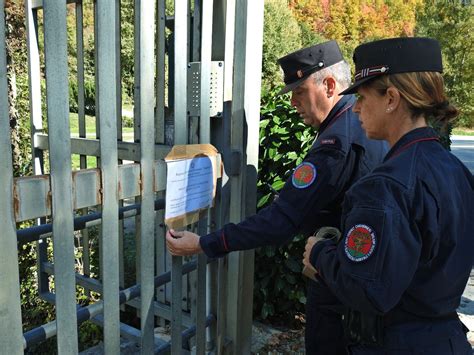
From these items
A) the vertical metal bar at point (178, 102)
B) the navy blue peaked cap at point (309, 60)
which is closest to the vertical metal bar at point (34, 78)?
the vertical metal bar at point (178, 102)

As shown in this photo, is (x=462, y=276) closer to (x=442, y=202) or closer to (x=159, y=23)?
(x=442, y=202)

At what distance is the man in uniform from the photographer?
6.48 ft

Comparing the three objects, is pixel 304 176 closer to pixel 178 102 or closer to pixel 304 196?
pixel 304 196

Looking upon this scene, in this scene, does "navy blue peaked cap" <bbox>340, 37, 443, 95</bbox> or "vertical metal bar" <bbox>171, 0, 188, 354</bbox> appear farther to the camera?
"vertical metal bar" <bbox>171, 0, 188, 354</bbox>

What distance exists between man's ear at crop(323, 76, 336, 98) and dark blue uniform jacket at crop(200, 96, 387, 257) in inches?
9.0

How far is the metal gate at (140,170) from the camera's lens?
132 cm

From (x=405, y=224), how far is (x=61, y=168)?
99 cm

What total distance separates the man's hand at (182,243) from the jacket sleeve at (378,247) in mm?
692

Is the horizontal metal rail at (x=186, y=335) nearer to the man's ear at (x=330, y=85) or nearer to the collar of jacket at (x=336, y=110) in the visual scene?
the collar of jacket at (x=336, y=110)

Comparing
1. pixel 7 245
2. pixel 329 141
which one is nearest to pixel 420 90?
pixel 329 141

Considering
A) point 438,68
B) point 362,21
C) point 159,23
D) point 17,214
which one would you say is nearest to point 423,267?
point 438,68

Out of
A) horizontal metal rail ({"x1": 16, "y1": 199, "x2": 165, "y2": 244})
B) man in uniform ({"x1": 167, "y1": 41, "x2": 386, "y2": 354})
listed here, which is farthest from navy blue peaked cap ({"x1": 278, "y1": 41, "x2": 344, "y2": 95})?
horizontal metal rail ({"x1": 16, "y1": 199, "x2": 165, "y2": 244})

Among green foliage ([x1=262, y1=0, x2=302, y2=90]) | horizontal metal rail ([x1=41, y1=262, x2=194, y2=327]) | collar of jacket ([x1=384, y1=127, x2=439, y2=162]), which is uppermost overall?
green foliage ([x1=262, y1=0, x2=302, y2=90])

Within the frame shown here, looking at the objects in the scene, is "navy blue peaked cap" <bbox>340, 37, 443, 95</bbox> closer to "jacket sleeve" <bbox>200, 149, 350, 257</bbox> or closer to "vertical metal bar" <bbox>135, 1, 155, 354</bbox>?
"jacket sleeve" <bbox>200, 149, 350, 257</bbox>
